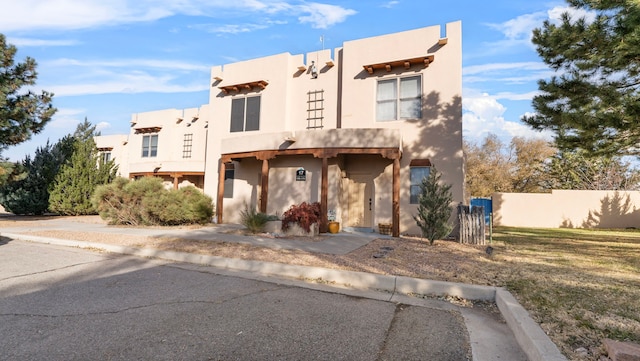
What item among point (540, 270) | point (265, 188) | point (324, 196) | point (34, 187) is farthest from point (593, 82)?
point (34, 187)

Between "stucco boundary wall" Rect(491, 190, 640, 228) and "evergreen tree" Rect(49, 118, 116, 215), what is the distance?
2447cm

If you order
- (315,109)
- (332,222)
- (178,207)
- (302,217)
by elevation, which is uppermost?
(315,109)

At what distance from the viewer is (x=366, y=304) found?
4.47 meters

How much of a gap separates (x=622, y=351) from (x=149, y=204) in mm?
13595

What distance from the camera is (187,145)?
71.2 ft

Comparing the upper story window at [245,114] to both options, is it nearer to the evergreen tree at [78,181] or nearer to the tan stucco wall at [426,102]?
the tan stucco wall at [426,102]

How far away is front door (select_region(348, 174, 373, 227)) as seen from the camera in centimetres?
1325

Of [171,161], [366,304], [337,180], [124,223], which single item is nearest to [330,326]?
[366,304]

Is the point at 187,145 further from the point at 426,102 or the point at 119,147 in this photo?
the point at 426,102

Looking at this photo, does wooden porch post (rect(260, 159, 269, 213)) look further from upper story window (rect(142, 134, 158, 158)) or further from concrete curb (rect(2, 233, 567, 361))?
upper story window (rect(142, 134, 158, 158))

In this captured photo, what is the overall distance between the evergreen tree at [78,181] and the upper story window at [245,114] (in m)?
9.02

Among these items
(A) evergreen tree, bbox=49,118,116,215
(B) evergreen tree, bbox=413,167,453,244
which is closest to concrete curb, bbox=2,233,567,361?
(B) evergreen tree, bbox=413,167,453,244

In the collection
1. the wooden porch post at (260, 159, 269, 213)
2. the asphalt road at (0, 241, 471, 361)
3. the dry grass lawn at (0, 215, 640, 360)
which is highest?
the wooden porch post at (260, 159, 269, 213)

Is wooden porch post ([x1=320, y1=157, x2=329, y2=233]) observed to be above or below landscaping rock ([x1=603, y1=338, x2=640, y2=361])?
above
